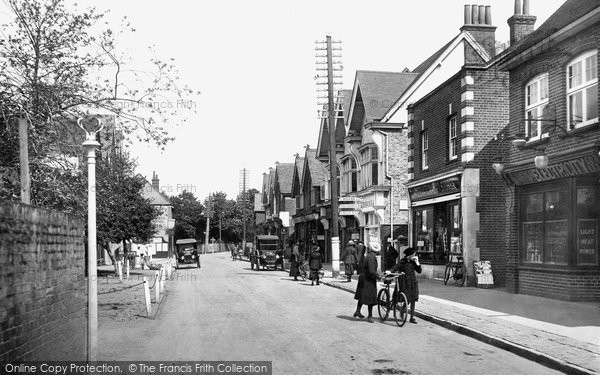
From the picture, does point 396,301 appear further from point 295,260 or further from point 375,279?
point 295,260

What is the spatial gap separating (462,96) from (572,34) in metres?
6.75

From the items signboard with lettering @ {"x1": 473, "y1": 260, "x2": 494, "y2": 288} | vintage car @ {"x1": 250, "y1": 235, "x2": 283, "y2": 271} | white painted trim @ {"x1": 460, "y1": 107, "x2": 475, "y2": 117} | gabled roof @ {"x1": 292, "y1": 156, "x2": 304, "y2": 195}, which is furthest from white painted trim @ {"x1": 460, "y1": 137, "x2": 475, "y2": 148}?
gabled roof @ {"x1": 292, "y1": 156, "x2": 304, "y2": 195}

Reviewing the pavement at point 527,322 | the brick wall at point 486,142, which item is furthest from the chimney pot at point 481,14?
the pavement at point 527,322

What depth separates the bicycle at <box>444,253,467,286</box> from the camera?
70.6ft

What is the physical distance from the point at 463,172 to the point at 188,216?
286 ft

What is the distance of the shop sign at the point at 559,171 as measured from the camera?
47.8 feet

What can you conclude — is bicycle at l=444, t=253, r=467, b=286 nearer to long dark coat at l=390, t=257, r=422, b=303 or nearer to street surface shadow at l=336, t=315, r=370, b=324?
street surface shadow at l=336, t=315, r=370, b=324

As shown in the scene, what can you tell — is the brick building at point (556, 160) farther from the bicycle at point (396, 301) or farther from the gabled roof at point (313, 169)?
the gabled roof at point (313, 169)

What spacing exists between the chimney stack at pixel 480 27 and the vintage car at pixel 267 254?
63.7ft

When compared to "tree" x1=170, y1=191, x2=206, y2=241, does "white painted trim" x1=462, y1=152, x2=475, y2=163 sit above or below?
above

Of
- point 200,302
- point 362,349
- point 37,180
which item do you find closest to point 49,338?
point 362,349

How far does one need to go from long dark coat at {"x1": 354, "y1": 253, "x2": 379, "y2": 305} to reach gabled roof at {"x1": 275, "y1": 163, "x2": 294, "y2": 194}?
5325 cm

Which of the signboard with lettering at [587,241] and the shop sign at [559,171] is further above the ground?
the shop sign at [559,171]

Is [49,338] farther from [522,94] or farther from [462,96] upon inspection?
[462,96]
